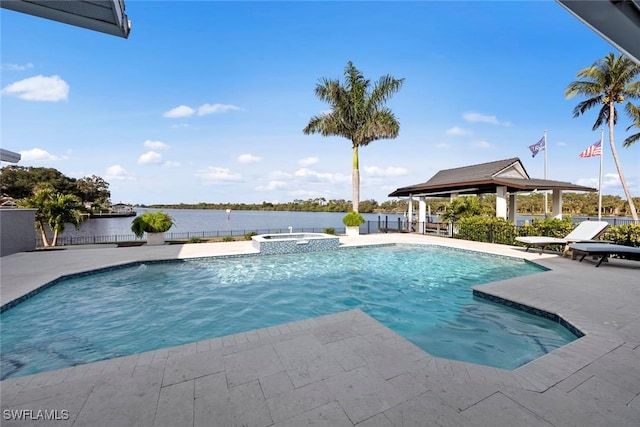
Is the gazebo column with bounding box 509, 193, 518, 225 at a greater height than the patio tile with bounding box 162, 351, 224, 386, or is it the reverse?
the gazebo column with bounding box 509, 193, 518, 225

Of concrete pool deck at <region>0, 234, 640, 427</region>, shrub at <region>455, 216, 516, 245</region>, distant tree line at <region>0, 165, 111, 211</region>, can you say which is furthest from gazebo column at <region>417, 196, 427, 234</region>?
distant tree line at <region>0, 165, 111, 211</region>

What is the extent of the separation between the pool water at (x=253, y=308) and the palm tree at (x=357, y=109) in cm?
1061

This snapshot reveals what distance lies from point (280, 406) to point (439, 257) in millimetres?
9597

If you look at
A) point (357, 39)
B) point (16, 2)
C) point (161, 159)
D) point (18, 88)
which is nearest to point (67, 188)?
point (161, 159)

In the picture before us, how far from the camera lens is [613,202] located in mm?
52281

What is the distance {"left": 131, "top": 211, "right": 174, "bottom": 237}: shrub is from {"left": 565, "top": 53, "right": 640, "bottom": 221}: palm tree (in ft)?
87.6

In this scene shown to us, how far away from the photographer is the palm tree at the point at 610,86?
1689 cm

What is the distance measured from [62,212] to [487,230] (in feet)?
65.1

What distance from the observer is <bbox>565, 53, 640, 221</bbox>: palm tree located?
16.9 metres

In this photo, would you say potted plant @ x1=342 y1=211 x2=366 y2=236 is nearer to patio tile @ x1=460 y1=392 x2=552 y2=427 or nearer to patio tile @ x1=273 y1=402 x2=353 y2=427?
patio tile @ x1=460 y1=392 x2=552 y2=427

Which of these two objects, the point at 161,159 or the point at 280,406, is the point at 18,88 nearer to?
the point at 280,406

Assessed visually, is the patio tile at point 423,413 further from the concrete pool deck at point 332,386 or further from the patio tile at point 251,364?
the patio tile at point 251,364

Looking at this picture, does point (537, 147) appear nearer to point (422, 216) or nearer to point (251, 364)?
point (422, 216)

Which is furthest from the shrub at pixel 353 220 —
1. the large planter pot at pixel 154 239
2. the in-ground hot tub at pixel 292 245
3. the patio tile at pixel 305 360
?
the patio tile at pixel 305 360
